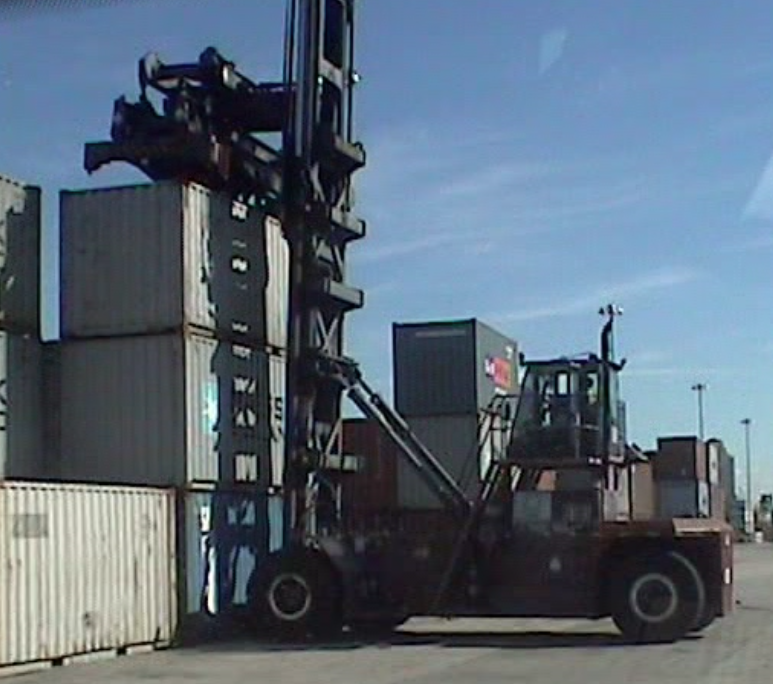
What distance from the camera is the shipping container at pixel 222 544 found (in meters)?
25.6

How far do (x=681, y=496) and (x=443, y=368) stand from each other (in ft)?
95.3

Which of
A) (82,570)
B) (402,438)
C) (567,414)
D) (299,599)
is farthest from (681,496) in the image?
(82,570)

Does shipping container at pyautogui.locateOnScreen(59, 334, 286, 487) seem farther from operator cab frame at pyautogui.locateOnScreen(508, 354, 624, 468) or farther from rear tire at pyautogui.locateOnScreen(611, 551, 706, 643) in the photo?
rear tire at pyautogui.locateOnScreen(611, 551, 706, 643)

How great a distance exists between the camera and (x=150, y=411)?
25953mm

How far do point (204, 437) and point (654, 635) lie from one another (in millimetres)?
7792

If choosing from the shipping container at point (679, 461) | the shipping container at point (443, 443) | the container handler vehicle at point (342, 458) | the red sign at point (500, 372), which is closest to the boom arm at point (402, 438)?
the container handler vehicle at point (342, 458)

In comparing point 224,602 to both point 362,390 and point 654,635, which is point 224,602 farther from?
point 654,635

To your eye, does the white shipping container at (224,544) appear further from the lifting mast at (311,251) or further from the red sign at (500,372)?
the red sign at (500,372)

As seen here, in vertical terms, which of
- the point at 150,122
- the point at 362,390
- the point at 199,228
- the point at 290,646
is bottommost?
the point at 290,646

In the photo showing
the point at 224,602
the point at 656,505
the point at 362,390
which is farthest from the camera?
the point at 656,505

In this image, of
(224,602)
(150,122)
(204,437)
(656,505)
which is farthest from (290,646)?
(656,505)

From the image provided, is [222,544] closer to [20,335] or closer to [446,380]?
[20,335]

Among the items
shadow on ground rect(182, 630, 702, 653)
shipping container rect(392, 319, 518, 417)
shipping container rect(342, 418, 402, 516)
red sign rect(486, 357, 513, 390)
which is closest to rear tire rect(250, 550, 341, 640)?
shadow on ground rect(182, 630, 702, 653)

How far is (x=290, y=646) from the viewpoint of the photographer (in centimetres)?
2555
